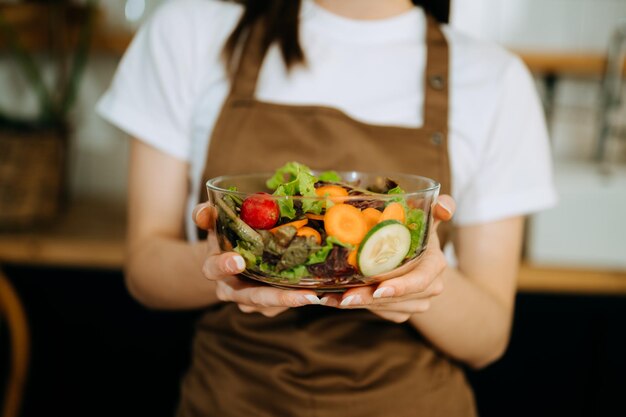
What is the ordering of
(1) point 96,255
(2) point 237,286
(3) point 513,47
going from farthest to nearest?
(3) point 513,47 < (1) point 96,255 < (2) point 237,286

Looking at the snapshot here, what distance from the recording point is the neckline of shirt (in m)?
1.07

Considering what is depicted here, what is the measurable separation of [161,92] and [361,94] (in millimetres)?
316

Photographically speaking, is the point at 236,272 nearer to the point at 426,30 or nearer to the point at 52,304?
the point at 426,30

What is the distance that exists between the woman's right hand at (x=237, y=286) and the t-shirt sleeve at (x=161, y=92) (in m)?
0.33

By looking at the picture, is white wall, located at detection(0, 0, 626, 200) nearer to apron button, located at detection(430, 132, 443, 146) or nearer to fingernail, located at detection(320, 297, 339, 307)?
apron button, located at detection(430, 132, 443, 146)

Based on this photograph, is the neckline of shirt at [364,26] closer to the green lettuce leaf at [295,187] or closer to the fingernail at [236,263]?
the green lettuce leaf at [295,187]

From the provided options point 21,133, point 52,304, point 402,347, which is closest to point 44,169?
point 21,133

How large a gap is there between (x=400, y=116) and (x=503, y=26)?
1.39 meters

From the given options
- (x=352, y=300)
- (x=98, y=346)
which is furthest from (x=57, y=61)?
(x=352, y=300)

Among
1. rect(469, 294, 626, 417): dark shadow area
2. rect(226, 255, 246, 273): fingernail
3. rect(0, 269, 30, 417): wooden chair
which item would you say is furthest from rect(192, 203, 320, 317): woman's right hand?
rect(469, 294, 626, 417): dark shadow area

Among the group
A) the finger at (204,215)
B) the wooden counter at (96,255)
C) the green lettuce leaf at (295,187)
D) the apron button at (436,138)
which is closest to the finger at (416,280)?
the green lettuce leaf at (295,187)

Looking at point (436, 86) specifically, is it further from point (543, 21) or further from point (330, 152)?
point (543, 21)

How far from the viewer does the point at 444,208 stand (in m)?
0.75

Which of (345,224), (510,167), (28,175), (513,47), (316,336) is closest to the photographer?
(345,224)
